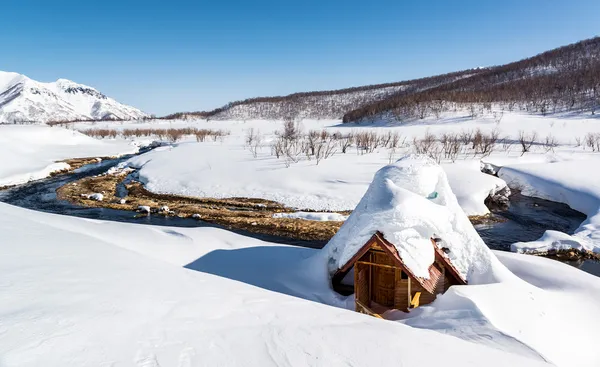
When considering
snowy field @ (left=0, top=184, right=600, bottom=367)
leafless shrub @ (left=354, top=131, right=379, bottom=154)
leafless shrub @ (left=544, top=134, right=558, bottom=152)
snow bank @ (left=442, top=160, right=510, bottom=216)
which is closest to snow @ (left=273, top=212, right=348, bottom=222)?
snow bank @ (left=442, top=160, right=510, bottom=216)

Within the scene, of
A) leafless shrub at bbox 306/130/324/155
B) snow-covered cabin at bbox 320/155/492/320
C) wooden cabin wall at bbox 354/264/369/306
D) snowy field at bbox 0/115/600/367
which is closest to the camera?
snowy field at bbox 0/115/600/367

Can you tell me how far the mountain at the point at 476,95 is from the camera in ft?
264

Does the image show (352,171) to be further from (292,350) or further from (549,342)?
(292,350)

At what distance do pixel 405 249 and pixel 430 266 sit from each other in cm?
112

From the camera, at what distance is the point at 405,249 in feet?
31.9

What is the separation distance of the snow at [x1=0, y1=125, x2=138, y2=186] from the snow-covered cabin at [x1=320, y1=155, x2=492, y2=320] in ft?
128

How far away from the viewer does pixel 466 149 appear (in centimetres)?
4700

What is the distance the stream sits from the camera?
20.2 metres

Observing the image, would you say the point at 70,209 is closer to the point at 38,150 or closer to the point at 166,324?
the point at 166,324

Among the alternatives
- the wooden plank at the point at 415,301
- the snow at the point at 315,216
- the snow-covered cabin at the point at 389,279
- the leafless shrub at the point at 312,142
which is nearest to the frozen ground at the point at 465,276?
the snow-covered cabin at the point at 389,279

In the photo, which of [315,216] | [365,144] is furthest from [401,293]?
[365,144]

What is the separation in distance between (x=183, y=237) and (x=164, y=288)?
27.8 ft

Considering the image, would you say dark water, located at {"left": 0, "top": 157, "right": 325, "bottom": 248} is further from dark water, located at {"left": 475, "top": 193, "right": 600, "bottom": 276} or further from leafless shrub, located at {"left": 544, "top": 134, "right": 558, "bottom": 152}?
leafless shrub, located at {"left": 544, "top": 134, "right": 558, "bottom": 152}

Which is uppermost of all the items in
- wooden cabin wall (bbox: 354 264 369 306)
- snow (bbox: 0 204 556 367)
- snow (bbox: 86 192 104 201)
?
snow (bbox: 0 204 556 367)
